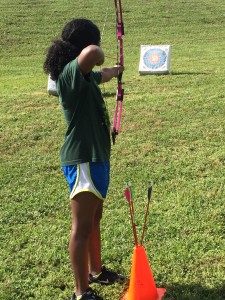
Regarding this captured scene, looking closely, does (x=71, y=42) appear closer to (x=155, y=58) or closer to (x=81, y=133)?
(x=81, y=133)

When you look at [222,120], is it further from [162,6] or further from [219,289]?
[162,6]

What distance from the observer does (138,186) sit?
458 cm

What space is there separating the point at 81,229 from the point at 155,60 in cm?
887

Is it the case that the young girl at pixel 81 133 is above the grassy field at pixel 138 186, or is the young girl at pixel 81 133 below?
above

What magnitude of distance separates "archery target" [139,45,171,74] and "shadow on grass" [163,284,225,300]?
26.2 ft

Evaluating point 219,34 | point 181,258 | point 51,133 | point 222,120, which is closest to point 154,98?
point 222,120

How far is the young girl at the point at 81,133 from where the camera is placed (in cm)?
257

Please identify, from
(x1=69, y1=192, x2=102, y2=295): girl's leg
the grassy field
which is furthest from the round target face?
(x1=69, y1=192, x2=102, y2=295): girl's leg

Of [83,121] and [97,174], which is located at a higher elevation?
[83,121]

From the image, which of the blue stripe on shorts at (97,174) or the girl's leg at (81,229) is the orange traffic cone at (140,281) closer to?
the girl's leg at (81,229)

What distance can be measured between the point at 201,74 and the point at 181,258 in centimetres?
729

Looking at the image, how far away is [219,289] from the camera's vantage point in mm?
2955

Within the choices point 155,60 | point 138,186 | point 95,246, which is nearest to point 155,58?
point 155,60

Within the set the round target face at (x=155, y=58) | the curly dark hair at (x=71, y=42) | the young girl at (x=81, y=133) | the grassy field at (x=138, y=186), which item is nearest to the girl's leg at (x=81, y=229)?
the young girl at (x=81, y=133)
